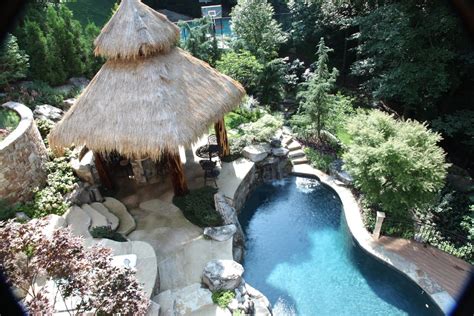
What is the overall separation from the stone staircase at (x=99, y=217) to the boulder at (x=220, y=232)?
7.25ft

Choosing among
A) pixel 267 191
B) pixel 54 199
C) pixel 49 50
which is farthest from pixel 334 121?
pixel 49 50

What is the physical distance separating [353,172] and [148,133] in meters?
5.94

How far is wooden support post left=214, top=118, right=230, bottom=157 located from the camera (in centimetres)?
1180

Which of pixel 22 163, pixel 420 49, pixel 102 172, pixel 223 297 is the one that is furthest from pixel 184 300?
pixel 420 49

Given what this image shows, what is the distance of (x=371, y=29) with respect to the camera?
14094 mm

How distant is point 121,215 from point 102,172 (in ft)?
5.26

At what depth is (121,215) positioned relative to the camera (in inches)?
402

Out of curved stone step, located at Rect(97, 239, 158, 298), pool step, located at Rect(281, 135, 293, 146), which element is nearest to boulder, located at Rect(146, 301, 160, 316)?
curved stone step, located at Rect(97, 239, 158, 298)

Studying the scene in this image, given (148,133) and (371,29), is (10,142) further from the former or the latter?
(371,29)

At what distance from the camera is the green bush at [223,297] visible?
7.55 m

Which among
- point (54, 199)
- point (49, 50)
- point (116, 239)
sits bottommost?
point (116, 239)

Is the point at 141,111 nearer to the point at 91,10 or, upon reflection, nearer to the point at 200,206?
the point at 200,206

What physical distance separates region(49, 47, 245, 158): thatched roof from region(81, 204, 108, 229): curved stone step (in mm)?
1809

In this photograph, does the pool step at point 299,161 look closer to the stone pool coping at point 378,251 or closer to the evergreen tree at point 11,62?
the stone pool coping at point 378,251
